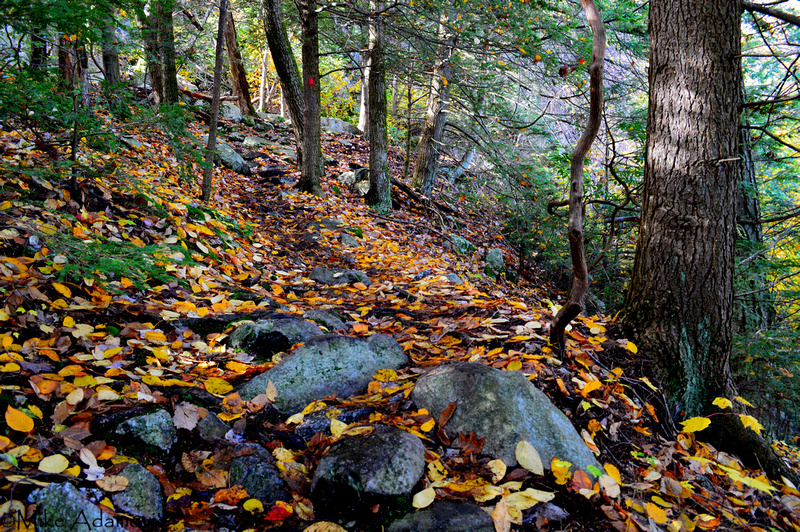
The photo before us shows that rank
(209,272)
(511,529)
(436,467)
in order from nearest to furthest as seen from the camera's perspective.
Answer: (511,529) → (436,467) → (209,272)

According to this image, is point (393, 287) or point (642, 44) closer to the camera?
point (393, 287)

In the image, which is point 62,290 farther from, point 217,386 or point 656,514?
point 656,514

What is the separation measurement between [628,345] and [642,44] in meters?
6.59

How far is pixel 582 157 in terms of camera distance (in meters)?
2.00

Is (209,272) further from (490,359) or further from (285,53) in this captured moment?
(285,53)

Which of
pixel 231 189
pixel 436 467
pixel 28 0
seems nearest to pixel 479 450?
pixel 436 467

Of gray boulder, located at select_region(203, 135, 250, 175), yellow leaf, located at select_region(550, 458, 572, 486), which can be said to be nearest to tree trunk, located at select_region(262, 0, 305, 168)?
gray boulder, located at select_region(203, 135, 250, 175)

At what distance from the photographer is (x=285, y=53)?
761cm

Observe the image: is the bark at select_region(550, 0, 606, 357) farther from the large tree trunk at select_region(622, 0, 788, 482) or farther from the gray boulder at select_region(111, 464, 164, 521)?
the gray boulder at select_region(111, 464, 164, 521)

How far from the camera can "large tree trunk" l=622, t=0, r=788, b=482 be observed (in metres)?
2.56

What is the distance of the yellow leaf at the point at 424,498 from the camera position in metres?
1.50

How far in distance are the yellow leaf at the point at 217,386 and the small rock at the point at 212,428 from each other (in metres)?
0.21

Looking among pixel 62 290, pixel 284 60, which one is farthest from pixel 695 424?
pixel 284 60

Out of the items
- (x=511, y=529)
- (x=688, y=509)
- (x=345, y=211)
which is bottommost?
(x=688, y=509)
